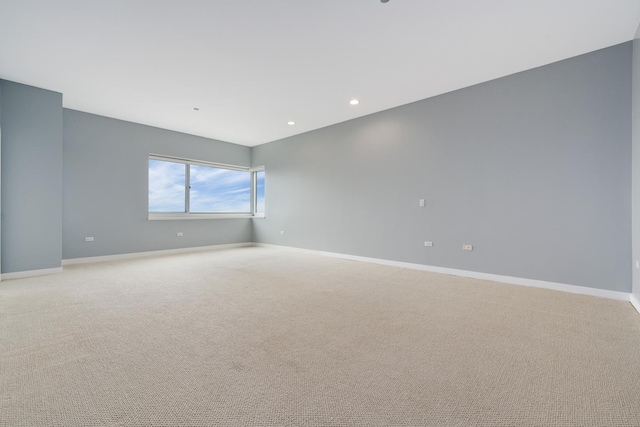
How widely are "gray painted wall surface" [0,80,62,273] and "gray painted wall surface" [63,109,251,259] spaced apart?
0.78 meters

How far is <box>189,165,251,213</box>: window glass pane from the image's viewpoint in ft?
21.9

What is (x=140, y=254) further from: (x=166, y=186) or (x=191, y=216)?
(x=166, y=186)

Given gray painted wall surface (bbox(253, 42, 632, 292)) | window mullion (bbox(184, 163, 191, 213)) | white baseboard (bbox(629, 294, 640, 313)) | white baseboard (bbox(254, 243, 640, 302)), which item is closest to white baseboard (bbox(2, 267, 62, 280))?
window mullion (bbox(184, 163, 191, 213))

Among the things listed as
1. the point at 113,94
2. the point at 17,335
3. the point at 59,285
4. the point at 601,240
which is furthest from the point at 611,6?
the point at 59,285

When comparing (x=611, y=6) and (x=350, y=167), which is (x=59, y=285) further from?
(x=611, y=6)

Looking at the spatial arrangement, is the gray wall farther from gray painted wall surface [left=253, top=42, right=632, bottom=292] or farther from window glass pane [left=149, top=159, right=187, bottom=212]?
window glass pane [left=149, top=159, right=187, bottom=212]

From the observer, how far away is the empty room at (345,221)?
1.48 m

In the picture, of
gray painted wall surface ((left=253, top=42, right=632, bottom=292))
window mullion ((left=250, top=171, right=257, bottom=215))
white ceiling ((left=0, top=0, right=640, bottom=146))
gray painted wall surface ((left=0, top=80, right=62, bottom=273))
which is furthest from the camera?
window mullion ((left=250, top=171, right=257, bottom=215))

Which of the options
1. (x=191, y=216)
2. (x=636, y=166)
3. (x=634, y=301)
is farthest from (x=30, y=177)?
(x=634, y=301)

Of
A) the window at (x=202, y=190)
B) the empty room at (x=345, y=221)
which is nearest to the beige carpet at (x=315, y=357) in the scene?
the empty room at (x=345, y=221)

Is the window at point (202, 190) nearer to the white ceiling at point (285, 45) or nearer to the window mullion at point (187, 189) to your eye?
the window mullion at point (187, 189)

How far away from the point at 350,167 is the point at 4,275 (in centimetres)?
574

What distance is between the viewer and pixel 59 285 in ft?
11.4

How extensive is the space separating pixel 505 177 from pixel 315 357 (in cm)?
356
